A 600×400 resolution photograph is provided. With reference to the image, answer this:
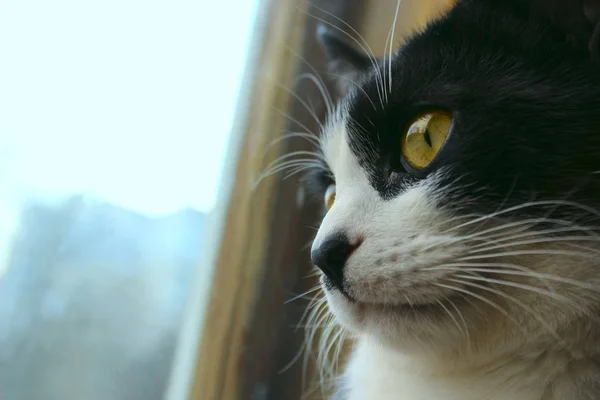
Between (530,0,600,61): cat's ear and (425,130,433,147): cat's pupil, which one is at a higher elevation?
(530,0,600,61): cat's ear

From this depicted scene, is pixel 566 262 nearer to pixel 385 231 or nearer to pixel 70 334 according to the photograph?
pixel 385 231

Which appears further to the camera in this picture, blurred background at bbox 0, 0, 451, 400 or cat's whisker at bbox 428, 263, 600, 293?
blurred background at bbox 0, 0, 451, 400

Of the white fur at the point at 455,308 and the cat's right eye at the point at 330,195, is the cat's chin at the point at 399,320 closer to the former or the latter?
the white fur at the point at 455,308

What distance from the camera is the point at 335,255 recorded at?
25.5 inches

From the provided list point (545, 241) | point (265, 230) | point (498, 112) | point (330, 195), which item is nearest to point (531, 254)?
point (545, 241)

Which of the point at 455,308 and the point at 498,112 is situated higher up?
the point at 498,112

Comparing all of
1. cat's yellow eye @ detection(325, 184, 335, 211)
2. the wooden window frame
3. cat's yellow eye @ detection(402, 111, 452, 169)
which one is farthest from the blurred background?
cat's yellow eye @ detection(402, 111, 452, 169)

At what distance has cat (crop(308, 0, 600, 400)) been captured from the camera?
23.3 inches

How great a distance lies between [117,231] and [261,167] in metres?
0.26

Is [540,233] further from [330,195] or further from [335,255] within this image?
[330,195]

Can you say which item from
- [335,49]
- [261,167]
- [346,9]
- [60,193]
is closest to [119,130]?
[60,193]

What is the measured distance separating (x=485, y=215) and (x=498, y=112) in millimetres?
103

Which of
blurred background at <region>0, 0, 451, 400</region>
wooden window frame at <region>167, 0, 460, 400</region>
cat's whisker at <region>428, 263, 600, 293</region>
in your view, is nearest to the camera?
cat's whisker at <region>428, 263, 600, 293</region>

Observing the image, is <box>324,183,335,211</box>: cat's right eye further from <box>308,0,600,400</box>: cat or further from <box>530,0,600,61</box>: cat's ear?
<box>530,0,600,61</box>: cat's ear
